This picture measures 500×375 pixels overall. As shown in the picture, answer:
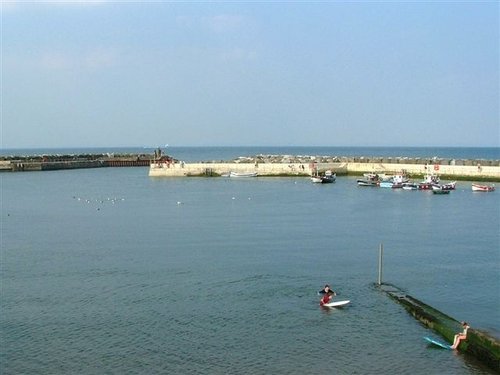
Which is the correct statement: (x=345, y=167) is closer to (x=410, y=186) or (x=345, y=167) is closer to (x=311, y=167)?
(x=311, y=167)

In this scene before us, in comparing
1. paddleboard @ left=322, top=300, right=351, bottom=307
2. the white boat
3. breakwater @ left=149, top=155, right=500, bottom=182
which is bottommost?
paddleboard @ left=322, top=300, right=351, bottom=307

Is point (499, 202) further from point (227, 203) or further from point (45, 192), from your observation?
point (45, 192)

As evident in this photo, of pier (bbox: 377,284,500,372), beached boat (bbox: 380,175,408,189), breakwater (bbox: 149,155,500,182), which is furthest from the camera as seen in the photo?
breakwater (bbox: 149,155,500,182)

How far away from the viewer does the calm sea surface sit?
2025cm

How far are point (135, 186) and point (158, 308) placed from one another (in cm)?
5992

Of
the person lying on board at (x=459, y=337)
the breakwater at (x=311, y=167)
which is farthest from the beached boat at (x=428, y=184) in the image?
the person lying on board at (x=459, y=337)

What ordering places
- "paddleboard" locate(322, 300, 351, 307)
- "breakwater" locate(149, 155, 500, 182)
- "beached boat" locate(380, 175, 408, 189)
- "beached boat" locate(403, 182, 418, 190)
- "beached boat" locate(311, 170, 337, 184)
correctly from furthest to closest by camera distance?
"breakwater" locate(149, 155, 500, 182), "beached boat" locate(311, 170, 337, 184), "beached boat" locate(380, 175, 408, 189), "beached boat" locate(403, 182, 418, 190), "paddleboard" locate(322, 300, 351, 307)

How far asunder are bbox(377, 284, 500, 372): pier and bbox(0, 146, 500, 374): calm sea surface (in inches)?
14.3

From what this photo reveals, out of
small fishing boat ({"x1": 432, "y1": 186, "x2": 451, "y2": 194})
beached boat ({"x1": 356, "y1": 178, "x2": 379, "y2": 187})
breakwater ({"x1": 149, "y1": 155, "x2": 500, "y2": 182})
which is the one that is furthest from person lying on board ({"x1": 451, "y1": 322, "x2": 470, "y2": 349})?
breakwater ({"x1": 149, "y1": 155, "x2": 500, "y2": 182})

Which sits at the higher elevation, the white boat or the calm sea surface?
the white boat

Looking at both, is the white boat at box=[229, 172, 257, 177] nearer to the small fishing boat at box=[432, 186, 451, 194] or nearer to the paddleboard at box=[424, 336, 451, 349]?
the small fishing boat at box=[432, 186, 451, 194]

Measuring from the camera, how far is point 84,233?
44406 millimetres

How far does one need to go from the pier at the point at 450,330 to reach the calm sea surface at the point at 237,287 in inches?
14.3

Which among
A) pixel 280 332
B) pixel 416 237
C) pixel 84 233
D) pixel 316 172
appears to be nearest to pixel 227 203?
pixel 84 233
